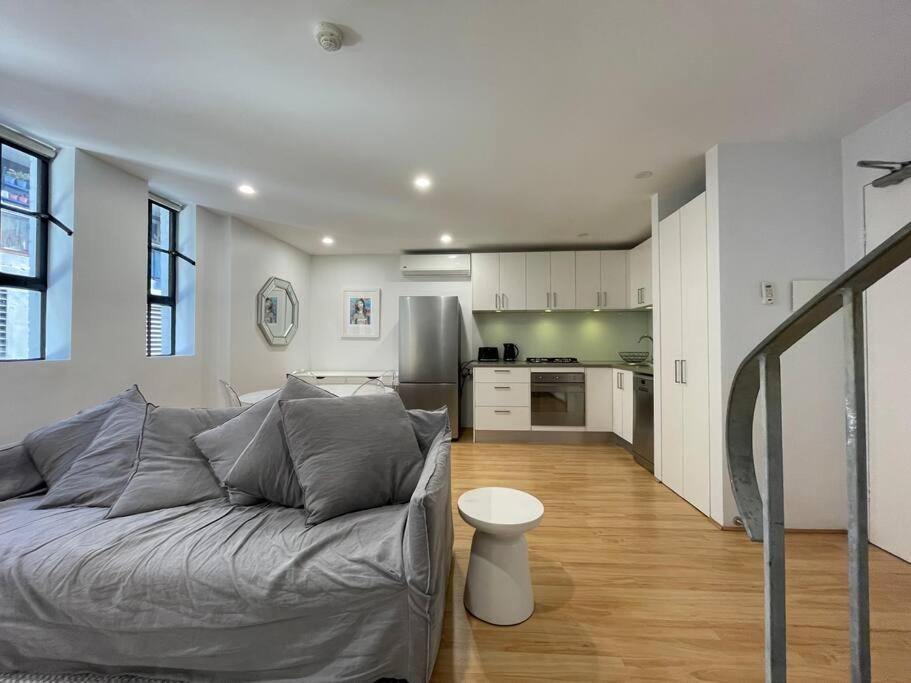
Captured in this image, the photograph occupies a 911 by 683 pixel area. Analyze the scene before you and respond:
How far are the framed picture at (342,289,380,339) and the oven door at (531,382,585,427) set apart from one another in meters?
2.42

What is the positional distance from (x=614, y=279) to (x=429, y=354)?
2.52 metres

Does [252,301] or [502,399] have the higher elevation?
[252,301]

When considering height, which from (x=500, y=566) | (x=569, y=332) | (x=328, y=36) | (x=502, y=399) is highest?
(x=328, y=36)

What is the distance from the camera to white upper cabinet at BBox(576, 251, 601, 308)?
4664mm

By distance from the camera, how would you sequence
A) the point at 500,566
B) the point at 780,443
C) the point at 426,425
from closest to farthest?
1. the point at 780,443
2. the point at 500,566
3. the point at 426,425

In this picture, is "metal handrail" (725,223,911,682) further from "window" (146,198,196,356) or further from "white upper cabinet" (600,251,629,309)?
"white upper cabinet" (600,251,629,309)

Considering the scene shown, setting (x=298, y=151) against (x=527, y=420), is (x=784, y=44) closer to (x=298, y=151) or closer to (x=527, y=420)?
(x=298, y=151)

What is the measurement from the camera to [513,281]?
4.77 metres

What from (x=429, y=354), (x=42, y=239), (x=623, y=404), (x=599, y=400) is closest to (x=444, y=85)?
(x=42, y=239)

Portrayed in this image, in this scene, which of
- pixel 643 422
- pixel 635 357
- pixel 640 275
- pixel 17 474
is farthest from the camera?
pixel 635 357

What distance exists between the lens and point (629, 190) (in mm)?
3105

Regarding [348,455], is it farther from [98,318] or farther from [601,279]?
[601,279]

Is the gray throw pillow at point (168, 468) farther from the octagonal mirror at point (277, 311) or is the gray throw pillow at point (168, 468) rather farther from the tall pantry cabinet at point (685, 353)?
Result: the tall pantry cabinet at point (685, 353)

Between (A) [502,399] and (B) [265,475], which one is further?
(A) [502,399]
